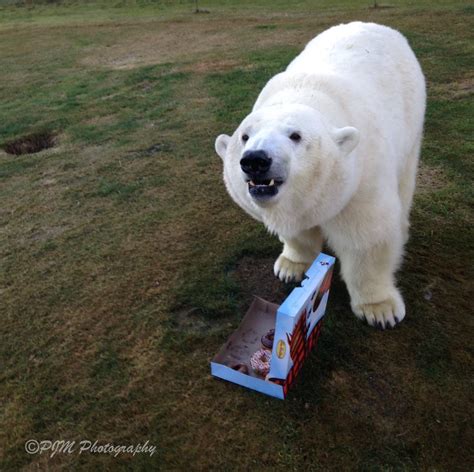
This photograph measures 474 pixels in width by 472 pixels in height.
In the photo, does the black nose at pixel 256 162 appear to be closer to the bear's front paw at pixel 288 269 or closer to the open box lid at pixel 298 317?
the open box lid at pixel 298 317

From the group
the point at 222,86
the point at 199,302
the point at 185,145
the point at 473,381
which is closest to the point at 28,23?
the point at 222,86

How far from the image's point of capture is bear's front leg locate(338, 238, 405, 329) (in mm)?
2510

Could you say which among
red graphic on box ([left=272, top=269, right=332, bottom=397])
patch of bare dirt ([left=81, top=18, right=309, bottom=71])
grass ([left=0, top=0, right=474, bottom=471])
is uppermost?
red graphic on box ([left=272, top=269, right=332, bottom=397])

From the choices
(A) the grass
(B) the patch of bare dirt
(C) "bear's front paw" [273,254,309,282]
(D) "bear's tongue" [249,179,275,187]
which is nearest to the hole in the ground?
(A) the grass

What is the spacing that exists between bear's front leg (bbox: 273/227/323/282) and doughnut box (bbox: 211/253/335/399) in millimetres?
353

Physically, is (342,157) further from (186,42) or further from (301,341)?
(186,42)

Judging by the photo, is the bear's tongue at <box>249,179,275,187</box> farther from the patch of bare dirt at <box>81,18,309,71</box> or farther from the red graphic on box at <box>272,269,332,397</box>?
the patch of bare dirt at <box>81,18,309,71</box>

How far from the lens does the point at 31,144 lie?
18.3ft

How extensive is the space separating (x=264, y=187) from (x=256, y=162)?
13 centimetres

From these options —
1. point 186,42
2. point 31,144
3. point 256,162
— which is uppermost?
point 256,162

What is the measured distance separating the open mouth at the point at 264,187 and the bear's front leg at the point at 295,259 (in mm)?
887

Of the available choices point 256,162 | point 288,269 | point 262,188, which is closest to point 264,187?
point 262,188

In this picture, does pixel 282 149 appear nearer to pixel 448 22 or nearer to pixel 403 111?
pixel 403 111

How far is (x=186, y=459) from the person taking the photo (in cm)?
206
